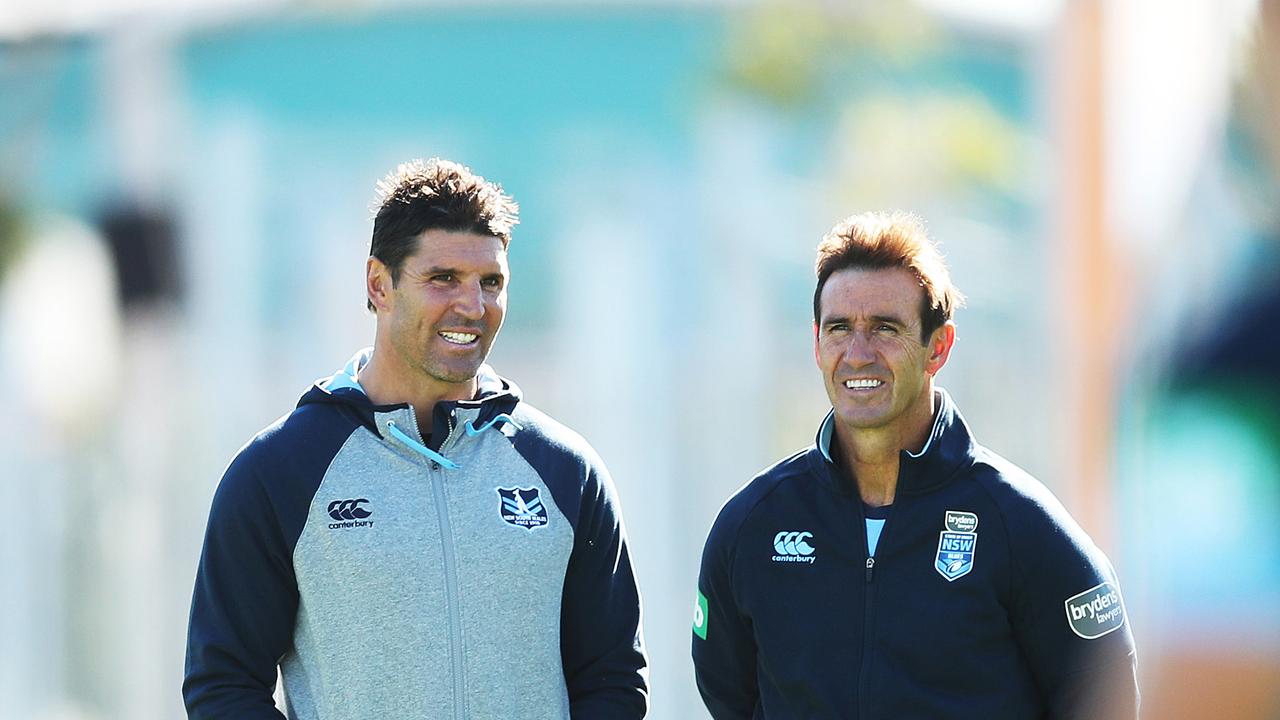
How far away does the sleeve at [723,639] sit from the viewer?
3.96m

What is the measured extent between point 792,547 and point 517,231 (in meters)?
8.35

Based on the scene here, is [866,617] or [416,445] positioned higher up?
[416,445]

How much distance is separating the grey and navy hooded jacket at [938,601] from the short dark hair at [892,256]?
0.78 ft

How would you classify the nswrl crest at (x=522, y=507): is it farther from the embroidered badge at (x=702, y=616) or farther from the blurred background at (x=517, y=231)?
the blurred background at (x=517, y=231)

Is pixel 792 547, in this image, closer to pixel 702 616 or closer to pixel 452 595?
pixel 702 616

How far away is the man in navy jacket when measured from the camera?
3613mm

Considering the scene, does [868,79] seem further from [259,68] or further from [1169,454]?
[1169,454]

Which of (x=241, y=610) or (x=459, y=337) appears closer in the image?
(x=241, y=610)

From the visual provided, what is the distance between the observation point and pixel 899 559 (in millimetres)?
3697

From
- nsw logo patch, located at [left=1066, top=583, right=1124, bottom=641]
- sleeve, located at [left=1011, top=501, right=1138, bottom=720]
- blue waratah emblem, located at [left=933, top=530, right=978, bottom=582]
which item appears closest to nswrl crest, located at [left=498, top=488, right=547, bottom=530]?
blue waratah emblem, located at [left=933, top=530, right=978, bottom=582]

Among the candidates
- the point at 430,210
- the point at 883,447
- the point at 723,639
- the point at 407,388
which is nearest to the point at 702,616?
the point at 723,639

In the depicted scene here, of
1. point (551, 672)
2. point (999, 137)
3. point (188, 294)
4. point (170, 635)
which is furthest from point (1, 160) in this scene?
point (551, 672)

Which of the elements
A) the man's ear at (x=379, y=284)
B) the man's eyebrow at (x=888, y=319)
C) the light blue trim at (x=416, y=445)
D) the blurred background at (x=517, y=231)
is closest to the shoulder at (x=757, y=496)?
the man's eyebrow at (x=888, y=319)

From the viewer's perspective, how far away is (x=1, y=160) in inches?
379
